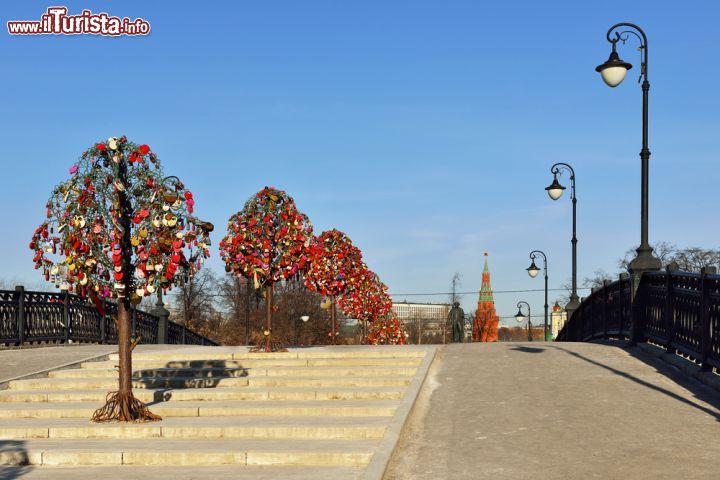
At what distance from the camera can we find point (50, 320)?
22219 millimetres

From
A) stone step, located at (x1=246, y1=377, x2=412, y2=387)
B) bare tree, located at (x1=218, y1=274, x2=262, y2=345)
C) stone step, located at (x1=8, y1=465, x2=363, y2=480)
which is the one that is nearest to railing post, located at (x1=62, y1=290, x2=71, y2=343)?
stone step, located at (x1=246, y1=377, x2=412, y2=387)

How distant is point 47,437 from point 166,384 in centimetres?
333

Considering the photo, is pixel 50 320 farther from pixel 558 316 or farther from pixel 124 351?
pixel 558 316

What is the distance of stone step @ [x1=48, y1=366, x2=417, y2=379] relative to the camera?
1410 centimetres

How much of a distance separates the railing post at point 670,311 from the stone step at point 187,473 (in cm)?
805

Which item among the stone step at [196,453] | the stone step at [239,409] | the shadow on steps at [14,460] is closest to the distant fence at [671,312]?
the stone step at [239,409]

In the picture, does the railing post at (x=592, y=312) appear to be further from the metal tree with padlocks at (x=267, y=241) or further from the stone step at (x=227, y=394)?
the stone step at (x=227, y=394)

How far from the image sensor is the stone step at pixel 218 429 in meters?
10.0

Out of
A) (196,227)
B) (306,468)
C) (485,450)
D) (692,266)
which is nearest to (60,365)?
(196,227)

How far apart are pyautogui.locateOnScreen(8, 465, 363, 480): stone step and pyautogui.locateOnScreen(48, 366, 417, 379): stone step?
16.5ft

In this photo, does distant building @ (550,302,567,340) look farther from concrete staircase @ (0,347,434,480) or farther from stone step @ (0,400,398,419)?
stone step @ (0,400,398,419)

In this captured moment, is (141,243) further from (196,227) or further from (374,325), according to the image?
(374,325)

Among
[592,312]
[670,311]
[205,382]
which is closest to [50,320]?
[205,382]

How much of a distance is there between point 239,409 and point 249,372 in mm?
2855
